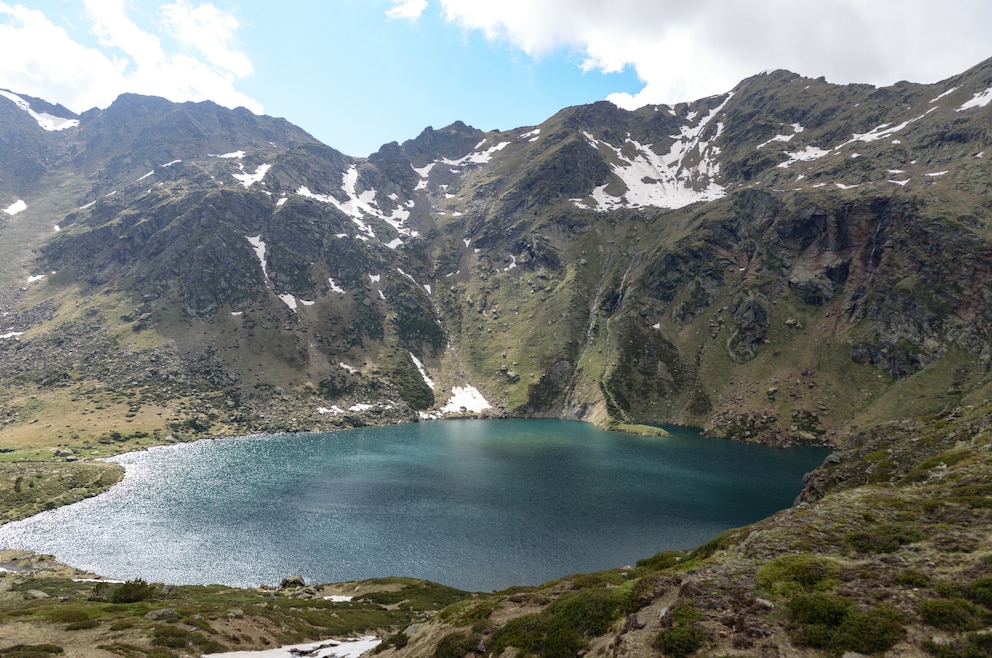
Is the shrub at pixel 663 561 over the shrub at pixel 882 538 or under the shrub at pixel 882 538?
under

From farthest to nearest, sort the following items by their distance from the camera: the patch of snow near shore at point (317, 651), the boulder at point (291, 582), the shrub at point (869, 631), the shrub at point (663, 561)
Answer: the boulder at point (291, 582)
the shrub at point (663, 561)
the patch of snow near shore at point (317, 651)
the shrub at point (869, 631)

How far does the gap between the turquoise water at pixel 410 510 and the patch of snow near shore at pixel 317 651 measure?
30.7 meters

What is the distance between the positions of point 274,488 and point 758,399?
17074 centimetres

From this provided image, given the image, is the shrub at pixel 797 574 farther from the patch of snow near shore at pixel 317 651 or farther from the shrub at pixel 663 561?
the patch of snow near shore at pixel 317 651

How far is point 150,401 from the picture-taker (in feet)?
564

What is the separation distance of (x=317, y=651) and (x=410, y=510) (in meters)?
58.8

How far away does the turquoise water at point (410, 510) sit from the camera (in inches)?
2840

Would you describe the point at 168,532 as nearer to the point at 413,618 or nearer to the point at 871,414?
the point at 413,618

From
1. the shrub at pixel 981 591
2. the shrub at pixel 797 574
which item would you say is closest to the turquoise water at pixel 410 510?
the shrub at pixel 797 574

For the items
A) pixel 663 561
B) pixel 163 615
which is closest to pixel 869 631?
pixel 663 561

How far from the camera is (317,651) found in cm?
3550

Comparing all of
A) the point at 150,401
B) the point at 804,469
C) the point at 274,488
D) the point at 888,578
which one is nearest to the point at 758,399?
the point at 804,469

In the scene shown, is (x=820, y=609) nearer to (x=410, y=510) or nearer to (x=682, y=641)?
(x=682, y=641)

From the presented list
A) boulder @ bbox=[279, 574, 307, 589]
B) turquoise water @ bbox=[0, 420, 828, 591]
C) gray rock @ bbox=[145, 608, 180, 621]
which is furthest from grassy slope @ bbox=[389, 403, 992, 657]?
turquoise water @ bbox=[0, 420, 828, 591]
